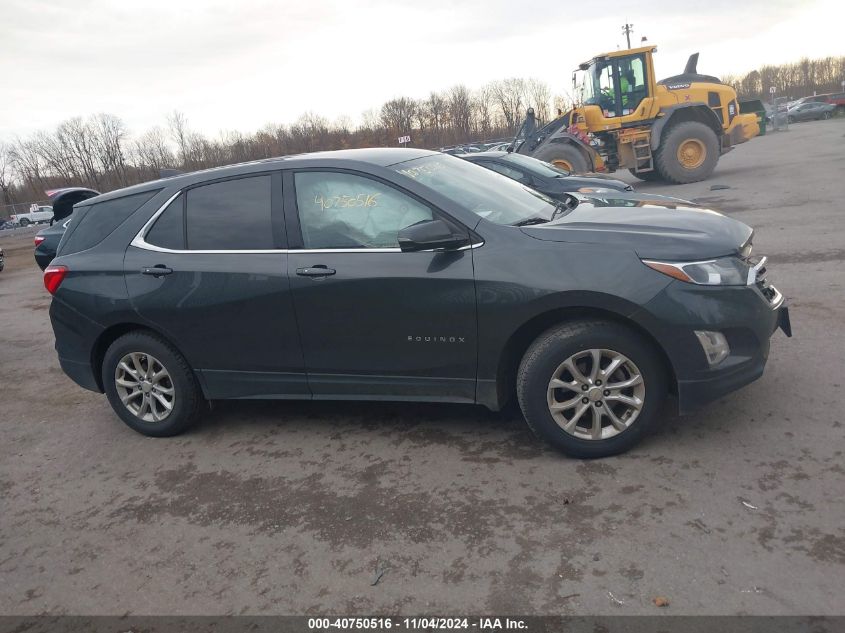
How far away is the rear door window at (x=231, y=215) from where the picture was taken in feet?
14.5

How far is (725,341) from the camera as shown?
3.59 meters

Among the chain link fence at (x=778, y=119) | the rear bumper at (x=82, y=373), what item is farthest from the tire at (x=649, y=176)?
the chain link fence at (x=778, y=119)

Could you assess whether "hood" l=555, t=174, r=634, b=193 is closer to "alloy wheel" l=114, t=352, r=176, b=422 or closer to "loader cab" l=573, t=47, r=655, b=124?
"alloy wheel" l=114, t=352, r=176, b=422

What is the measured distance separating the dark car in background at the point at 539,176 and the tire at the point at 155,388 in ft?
20.7

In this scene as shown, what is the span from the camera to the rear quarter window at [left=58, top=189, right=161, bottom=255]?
4.89 m

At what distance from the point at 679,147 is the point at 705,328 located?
15356 mm

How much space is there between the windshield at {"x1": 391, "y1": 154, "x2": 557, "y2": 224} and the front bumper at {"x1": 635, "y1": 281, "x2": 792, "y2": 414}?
3.59 ft

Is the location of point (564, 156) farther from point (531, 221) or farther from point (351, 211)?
point (351, 211)

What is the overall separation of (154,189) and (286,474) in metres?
2.27

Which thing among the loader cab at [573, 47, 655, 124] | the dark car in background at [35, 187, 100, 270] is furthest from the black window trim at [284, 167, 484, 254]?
the loader cab at [573, 47, 655, 124]

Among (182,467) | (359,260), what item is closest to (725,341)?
(359,260)

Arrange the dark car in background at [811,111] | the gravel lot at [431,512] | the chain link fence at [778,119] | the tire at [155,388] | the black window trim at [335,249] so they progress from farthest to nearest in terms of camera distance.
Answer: the dark car in background at [811,111]
the chain link fence at [778,119]
the tire at [155,388]
the black window trim at [335,249]
the gravel lot at [431,512]

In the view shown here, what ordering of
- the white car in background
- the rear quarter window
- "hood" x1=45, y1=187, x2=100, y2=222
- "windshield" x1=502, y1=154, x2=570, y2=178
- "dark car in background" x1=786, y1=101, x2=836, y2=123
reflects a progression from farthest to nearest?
the white car in background
"dark car in background" x1=786, y1=101, x2=836, y2=123
"hood" x1=45, y1=187, x2=100, y2=222
"windshield" x1=502, y1=154, x2=570, y2=178
the rear quarter window

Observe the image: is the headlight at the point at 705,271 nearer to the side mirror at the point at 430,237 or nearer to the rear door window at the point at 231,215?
the side mirror at the point at 430,237
